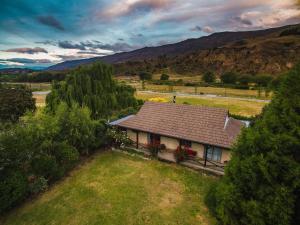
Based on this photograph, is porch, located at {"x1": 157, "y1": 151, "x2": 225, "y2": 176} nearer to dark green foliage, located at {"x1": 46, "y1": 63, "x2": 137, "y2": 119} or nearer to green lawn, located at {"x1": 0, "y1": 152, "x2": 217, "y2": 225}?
green lawn, located at {"x1": 0, "y1": 152, "x2": 217, "y2": 225}

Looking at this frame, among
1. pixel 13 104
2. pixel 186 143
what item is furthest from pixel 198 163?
pixel 13 104

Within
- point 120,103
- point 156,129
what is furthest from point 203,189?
point 120,103

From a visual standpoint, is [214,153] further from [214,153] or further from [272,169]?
[272,169]

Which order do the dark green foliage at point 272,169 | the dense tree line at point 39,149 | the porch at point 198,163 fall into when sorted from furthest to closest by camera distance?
the porch at point 198,163 → the dense tree line at point 39,149 → the dark green foliage at point 272,169

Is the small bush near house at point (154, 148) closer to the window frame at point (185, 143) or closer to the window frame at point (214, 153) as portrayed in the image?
the window frame at point (185, 143)

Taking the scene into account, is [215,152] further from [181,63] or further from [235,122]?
[181,63]

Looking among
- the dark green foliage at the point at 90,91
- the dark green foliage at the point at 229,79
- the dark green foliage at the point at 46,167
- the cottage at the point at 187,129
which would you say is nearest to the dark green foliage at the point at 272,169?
the cottage at the point at 187,129
